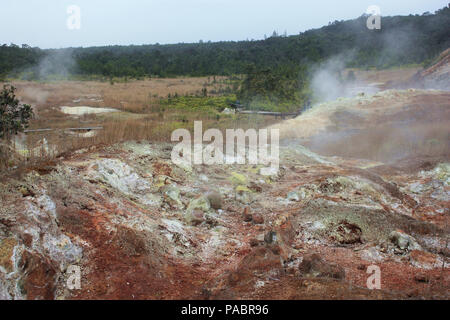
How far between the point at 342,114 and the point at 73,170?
45.2ft

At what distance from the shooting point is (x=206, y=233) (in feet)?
18.2

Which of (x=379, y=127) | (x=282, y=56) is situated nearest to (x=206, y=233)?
(x=379, y=127)

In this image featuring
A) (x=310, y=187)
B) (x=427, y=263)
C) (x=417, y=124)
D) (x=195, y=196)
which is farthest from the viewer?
(x=417, y=124)

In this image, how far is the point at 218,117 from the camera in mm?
15961

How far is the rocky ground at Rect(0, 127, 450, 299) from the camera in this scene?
373cm

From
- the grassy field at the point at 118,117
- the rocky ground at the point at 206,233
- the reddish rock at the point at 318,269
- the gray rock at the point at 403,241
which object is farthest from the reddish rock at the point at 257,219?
the grassy field at the point at 118,117

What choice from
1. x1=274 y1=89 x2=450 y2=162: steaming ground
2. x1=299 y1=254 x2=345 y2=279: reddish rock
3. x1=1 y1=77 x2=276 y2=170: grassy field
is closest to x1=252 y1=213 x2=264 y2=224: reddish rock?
x1=299 y1=254 x2=345 y2=279: reddish rock

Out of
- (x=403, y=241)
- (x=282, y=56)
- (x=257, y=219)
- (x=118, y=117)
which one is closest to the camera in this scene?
(x=403, y=241)

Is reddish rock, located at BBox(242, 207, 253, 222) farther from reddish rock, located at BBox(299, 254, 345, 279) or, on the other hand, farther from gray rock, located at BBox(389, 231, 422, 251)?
gray rock, located at BBox(389, 231, 422, 251)

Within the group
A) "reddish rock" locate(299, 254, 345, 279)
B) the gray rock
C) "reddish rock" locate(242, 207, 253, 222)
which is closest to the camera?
"reddish rock" locate(299, 254, 345, 279)

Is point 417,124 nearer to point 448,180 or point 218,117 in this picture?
point 448,180

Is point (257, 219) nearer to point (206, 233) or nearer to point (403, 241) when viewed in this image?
point (206, 233)
